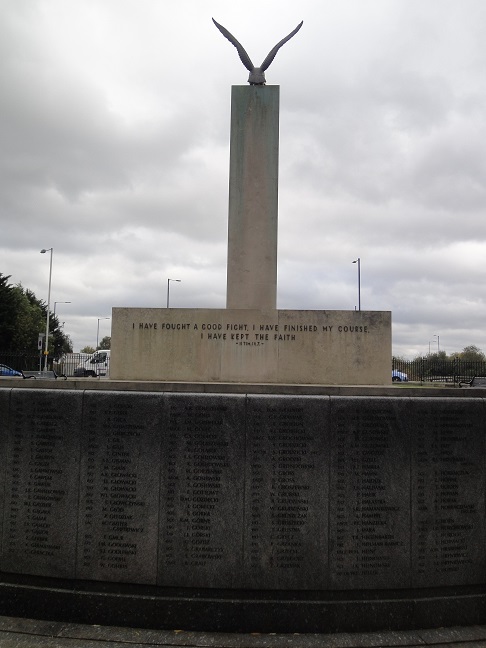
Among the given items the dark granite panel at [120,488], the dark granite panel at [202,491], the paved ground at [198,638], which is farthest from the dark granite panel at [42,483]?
the dark granite panel at [202,491]

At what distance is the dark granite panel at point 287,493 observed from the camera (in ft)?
16.4

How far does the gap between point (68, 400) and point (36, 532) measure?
1294mm

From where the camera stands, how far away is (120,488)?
5242 millimetres

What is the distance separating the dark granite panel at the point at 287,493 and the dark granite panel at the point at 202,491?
0.12 m

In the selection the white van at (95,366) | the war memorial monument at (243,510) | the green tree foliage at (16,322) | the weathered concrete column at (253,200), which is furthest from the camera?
the green tree foliage at (16,322)

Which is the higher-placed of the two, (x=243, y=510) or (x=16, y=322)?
(x=16, y=322)

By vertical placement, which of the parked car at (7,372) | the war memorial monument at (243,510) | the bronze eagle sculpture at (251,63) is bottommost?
the war memorial monument at (243,510)

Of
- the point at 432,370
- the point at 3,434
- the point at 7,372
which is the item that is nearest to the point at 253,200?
the point at 3,434

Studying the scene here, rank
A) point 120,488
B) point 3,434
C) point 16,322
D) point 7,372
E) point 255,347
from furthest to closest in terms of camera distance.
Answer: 1. point 16,322
2. point 7,372
3. point 255,347
4. point 3,434
5. point 120,488

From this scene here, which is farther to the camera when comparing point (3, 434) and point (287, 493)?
point (3, 434)

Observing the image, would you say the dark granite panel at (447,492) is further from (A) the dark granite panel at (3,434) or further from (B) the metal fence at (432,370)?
(B) the metal fence at (432,370)

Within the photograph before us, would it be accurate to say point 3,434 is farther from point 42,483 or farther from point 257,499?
point 257,499

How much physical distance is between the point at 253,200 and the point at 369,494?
6.73 meters

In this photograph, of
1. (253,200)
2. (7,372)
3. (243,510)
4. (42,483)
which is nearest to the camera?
(243,510)
